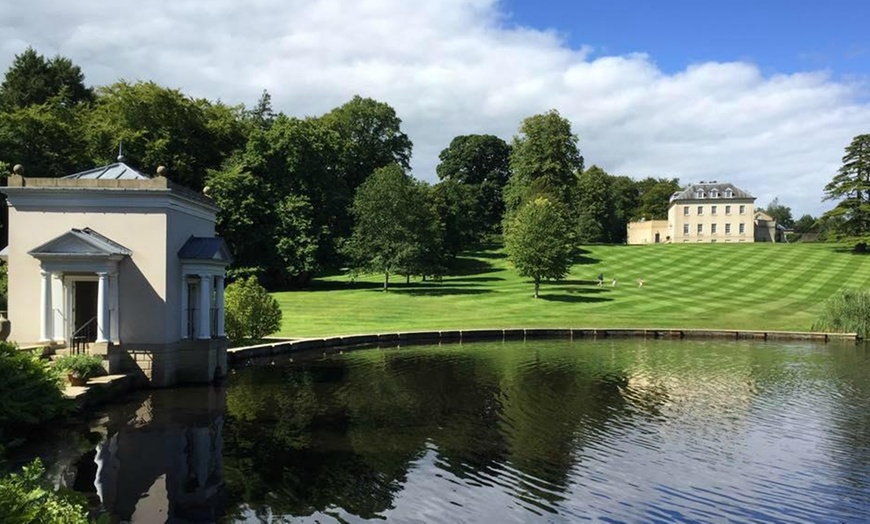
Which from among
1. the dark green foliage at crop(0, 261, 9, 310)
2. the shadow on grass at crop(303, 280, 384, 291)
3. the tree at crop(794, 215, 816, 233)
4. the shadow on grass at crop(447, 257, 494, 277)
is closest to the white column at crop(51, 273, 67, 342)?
the dark green foliage at crop(0, 261, 9, 310)

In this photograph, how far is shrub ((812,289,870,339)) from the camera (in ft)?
132

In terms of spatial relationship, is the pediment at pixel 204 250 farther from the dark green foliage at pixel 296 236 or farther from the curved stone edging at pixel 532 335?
the dark green foliage at pixel 296 236

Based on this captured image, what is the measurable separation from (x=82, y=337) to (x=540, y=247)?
41284mm

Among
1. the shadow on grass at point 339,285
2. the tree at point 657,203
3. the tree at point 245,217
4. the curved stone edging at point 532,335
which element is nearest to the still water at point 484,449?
the curved stone edging at point 532,335

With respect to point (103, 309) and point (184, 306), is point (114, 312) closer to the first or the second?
point (103, 309)

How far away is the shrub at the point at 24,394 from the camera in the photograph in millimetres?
14438

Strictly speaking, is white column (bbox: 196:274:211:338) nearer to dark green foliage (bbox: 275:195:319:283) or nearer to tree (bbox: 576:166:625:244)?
dark green foliage (bbox: 275:195:319:283)

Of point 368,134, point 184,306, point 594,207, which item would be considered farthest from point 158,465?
point 594,207

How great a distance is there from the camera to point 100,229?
21344 mm

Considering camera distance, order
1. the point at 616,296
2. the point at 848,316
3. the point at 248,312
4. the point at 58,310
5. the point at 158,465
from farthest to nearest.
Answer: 1. the point at 616,296
2. the point at 848,316
3. the point at 248,312
4. the point at 58,310
5. the point at 158,465

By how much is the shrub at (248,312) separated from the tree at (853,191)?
7534 centimetres

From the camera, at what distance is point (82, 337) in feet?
70.8

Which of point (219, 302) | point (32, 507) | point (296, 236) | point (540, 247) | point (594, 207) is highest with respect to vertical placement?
point (594, 207)

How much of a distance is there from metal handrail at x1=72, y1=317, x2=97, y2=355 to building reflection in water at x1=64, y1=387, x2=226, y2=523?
4.04 meters
